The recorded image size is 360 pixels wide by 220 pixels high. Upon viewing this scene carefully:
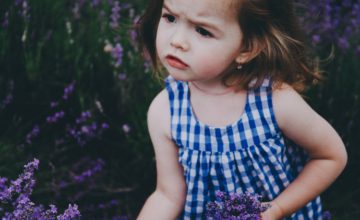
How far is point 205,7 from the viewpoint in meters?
1.72

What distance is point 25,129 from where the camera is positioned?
9.75ft

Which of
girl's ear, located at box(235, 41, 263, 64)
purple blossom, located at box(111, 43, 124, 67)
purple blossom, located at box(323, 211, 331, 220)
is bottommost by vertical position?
purple blossom, located at box(323, 211, 331, 220)

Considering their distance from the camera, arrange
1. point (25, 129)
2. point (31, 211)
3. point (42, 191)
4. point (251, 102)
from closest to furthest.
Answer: point (31, 211) < point (251, 102) < point (42, 191) < point (25, 129)

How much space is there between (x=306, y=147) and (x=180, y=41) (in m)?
0.70

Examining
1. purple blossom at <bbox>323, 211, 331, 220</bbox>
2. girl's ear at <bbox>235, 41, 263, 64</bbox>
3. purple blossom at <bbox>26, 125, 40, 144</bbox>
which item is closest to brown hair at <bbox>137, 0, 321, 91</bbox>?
girl's ear at <bbox>235, 41, 263, 64</bbox>

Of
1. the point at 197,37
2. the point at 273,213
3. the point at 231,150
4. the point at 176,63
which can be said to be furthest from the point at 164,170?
the point at 197,37

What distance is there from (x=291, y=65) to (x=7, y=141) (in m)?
1.55

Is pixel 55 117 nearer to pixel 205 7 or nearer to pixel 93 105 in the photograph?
pixel 93 105

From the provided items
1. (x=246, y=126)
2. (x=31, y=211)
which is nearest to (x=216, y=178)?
(x=246, y=126)

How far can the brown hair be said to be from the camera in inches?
73.7

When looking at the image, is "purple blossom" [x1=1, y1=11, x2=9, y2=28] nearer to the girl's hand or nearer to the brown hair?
the brown hair

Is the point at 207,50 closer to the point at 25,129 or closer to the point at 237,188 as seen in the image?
the point at 237,188

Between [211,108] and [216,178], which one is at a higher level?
[211,108]

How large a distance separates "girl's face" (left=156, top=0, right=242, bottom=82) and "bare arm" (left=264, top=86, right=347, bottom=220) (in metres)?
0.31
